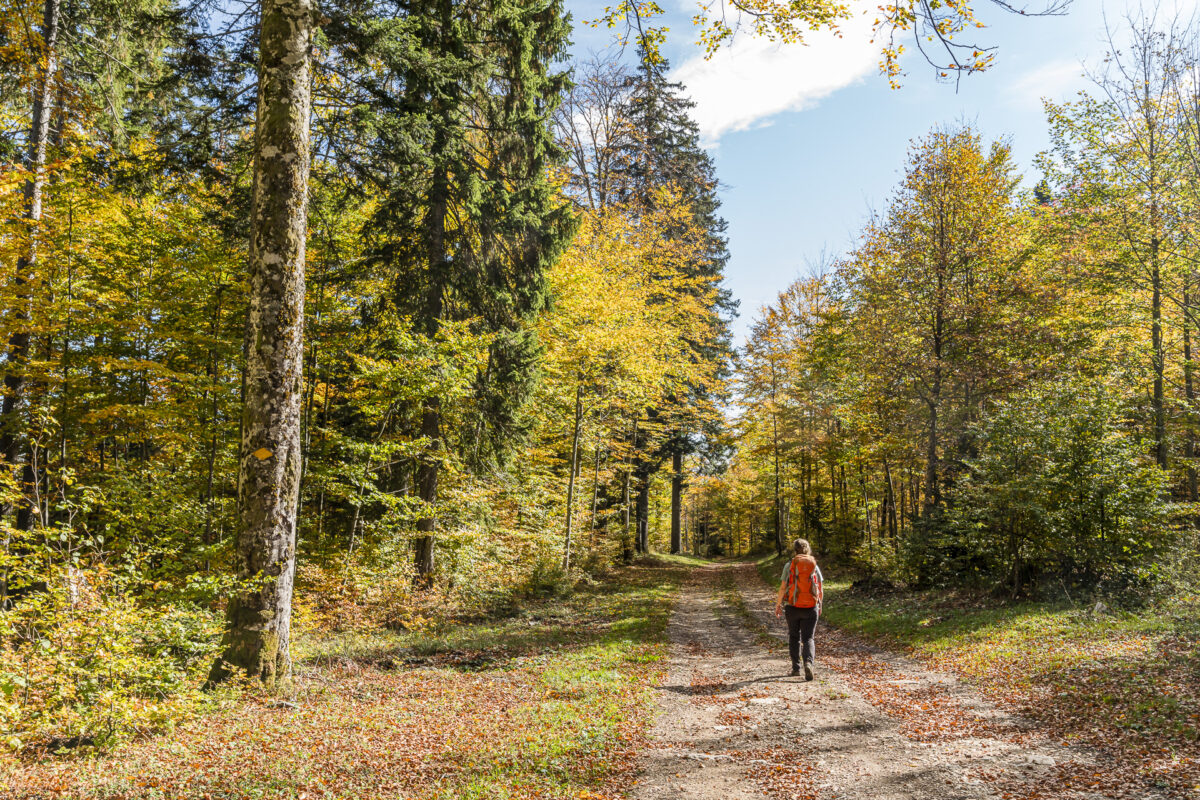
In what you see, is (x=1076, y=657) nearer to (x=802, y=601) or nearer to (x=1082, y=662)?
(x=1082, y=662)

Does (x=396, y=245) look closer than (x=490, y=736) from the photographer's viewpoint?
No

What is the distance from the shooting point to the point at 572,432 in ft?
62.1

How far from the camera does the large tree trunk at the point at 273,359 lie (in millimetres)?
6410

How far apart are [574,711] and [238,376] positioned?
37.6ft

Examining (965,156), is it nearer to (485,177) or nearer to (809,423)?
(809,423)

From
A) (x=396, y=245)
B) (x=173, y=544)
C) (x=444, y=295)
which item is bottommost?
(x=173, y=544)

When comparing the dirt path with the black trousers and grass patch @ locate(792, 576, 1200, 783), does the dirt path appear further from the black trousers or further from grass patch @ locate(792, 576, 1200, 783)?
grass patch @ locate(792, 576, 1200, 783)

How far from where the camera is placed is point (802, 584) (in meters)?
8.59

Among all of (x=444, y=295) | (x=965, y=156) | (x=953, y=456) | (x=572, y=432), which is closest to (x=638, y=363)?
(x=572, y=432)

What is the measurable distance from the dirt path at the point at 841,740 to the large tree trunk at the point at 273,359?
442cm

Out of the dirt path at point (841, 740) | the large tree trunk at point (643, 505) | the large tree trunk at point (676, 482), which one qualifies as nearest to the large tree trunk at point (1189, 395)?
the dirt path at point (841, 740)

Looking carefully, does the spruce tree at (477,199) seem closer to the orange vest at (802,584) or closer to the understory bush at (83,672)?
the understory bush at (83,672)

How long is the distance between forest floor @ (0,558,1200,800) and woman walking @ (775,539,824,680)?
0.42 m

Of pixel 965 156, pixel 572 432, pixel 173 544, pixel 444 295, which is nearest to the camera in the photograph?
pixel 173 544
